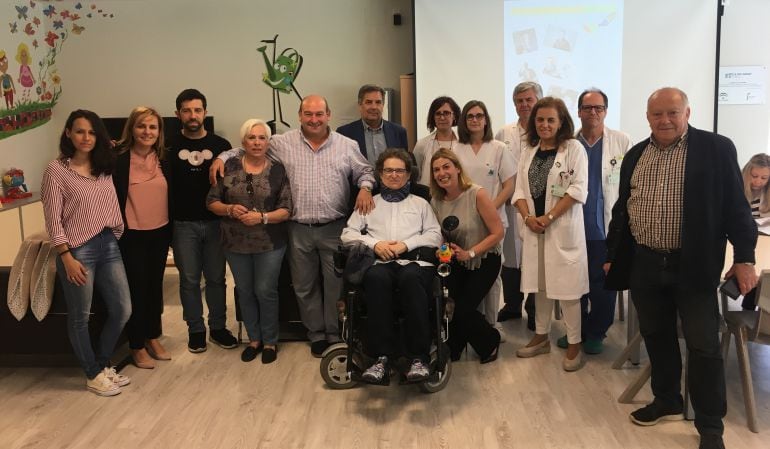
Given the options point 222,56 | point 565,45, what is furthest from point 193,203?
point 565,45

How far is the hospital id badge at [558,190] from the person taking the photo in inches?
121

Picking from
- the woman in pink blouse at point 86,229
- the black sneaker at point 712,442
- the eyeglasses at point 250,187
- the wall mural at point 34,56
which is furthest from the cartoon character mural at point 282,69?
the black sneaker at point 712,442

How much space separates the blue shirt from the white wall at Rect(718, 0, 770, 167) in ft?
9.72

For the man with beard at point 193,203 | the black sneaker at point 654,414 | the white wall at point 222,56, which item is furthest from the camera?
the white wall at point 222,56

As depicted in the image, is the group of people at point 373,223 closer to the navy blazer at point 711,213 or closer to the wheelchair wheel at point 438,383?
the navy blazer at point 711,213

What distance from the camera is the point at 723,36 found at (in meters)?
5.44

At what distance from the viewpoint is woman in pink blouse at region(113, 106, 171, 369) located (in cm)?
311

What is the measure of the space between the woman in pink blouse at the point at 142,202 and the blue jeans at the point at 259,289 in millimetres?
402

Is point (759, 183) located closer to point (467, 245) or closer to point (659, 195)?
point (659, 195)

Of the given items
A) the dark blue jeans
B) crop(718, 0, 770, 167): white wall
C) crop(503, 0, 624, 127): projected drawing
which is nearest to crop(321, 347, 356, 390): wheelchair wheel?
the dark blue jeans

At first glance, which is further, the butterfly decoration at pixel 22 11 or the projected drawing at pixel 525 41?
the butterfly decoration at pixel 22 11

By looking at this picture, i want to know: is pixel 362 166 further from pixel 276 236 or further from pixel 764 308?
pixel 764 308

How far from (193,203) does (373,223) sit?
999 mm

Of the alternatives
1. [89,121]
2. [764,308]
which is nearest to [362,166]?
[89,121]
